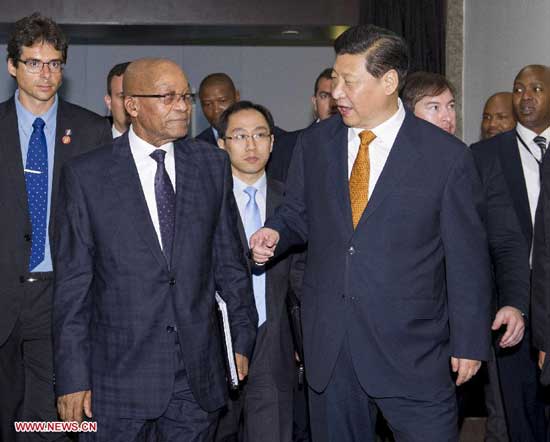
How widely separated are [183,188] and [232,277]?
0.40m

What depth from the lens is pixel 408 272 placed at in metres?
3.55

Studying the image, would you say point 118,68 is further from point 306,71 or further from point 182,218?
point 306,71

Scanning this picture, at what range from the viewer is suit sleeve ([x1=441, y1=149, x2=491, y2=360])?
11.6ft

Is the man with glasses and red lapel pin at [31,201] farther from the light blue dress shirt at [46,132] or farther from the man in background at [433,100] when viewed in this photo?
the man in background at [433,100]

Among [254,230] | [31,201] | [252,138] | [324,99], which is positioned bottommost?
[254,230]

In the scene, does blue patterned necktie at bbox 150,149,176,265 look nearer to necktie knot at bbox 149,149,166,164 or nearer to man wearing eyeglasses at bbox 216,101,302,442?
necktie knot at bbox 149,149,166,164

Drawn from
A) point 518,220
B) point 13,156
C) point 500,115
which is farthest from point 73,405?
point 500,115

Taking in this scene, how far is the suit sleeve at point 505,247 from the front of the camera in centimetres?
432

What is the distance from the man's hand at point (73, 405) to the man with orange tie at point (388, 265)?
0.79m

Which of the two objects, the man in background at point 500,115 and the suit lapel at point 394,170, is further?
the man in background at point 500,115

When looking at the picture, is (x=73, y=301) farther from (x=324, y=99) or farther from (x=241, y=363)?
(x=324, y=99)

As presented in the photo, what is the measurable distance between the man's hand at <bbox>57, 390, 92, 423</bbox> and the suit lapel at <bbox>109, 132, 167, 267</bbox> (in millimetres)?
542

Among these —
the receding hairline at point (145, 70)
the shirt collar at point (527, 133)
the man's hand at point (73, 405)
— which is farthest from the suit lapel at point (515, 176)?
the man's hand at point (73, 405)

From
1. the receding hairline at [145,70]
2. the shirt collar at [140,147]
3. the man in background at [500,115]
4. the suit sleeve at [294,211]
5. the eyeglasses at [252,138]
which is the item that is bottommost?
the suit sleeve at [294,211]
